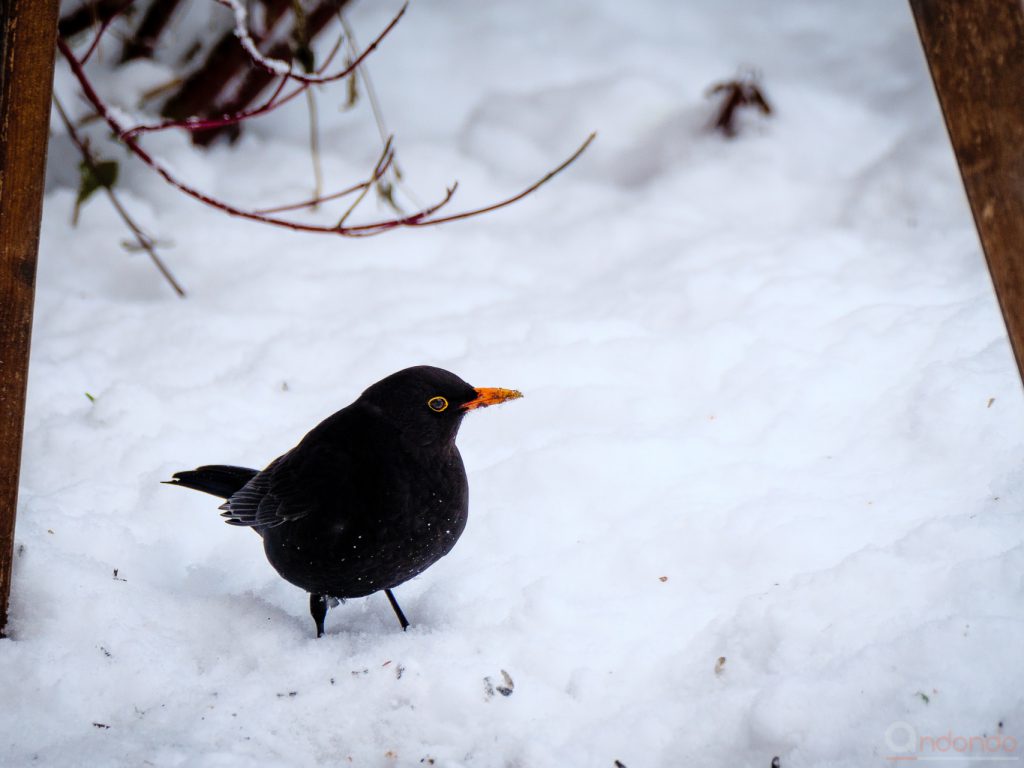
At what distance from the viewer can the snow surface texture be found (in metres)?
1.98

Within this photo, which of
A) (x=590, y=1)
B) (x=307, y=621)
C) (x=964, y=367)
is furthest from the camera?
(x=590, y=1)

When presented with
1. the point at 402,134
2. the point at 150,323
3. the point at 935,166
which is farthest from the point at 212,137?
the point at 935,166

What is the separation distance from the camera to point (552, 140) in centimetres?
518

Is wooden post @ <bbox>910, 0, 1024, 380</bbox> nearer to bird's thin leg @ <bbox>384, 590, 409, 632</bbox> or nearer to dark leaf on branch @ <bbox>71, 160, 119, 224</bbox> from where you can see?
bird's thin leg @ <bbox>384, 590, 409, 632</bbox>

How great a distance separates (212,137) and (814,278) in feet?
11.5

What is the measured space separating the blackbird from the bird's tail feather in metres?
0.24

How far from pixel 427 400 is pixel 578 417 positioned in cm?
109

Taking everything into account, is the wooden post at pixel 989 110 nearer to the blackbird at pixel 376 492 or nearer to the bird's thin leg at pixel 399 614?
the blackbird at pixel 376 492

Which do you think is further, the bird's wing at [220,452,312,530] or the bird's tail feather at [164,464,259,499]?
the bird's tail feather at [164,464,259,499]

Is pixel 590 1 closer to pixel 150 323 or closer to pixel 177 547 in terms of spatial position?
pixel 150 323

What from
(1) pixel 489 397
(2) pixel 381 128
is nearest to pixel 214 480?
(1) pixel 489 397

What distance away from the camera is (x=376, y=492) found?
2225 millimetres

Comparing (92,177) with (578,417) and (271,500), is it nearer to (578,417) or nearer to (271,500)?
(271,500)

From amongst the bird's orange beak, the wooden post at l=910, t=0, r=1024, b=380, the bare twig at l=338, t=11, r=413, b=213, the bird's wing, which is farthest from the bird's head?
the bare twig at l=338, t=11, r=413, b=213
